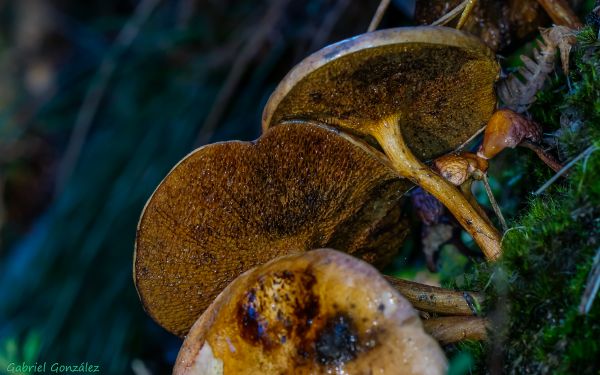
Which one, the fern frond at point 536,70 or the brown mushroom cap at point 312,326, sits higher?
the fern frond at point 536,70

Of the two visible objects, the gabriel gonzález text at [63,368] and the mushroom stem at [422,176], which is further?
the gabriel gonzález text at [63,368]

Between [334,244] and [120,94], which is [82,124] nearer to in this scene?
[120,94]

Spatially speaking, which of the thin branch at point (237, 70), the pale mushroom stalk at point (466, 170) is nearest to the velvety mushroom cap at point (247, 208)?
the pale mushroom stalk at point (466, 170)

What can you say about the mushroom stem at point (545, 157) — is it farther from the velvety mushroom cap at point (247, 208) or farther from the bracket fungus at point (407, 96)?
the velvety mushroom cap at point (247, 208)

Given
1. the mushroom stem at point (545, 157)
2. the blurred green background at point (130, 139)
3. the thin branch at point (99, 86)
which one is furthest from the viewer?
the thin branch at point (99, 86)

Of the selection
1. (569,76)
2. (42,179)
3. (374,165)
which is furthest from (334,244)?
(42,179)

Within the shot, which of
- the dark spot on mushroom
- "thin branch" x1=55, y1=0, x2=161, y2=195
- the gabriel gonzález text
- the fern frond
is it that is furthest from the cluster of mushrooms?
"thin branch" x1=55, y1=0, x2=161, y2=195

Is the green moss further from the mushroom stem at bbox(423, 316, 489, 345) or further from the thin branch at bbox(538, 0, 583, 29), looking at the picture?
the thin branch at bbox(538, 0, 583, 29)
